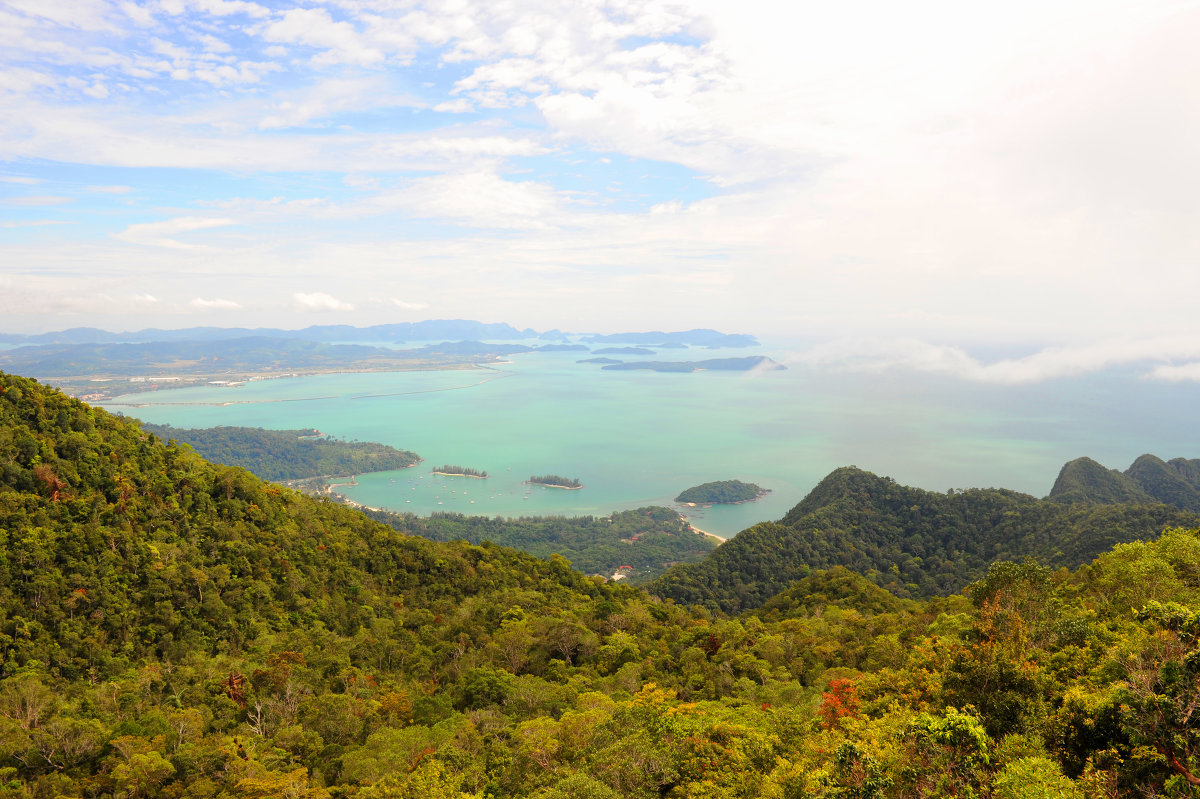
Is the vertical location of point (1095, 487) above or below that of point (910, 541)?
above

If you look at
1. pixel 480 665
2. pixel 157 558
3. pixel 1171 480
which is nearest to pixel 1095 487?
pixel 1171 480

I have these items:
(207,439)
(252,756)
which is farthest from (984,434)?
(207,439)

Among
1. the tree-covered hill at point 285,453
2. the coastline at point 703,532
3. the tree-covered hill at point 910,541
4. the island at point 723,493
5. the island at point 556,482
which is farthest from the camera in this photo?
the tree-covered hill at point 285,453

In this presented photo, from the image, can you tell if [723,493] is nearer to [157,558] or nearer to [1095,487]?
[1095,487]

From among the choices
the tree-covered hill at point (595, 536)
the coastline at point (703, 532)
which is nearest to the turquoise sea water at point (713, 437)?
the coastline at point (703, 532)

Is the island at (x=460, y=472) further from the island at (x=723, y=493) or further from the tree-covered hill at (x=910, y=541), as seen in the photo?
the tree-covered hill at (x=910, y=541)

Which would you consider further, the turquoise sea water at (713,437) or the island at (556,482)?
the island at (556,482)
